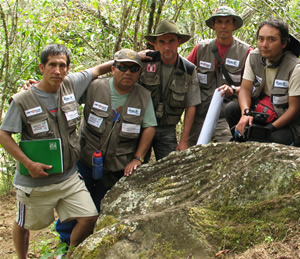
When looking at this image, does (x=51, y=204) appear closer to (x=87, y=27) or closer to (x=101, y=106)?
(x=101, y=106)

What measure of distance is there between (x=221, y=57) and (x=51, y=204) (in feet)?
9.45

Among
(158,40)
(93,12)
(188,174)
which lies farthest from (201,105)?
(93,12)

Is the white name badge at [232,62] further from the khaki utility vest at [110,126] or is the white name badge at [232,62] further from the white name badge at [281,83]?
the khaki utility vest at [110,126]

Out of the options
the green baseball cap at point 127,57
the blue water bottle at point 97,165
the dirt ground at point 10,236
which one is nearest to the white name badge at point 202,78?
the green baseball cap at point 127,57

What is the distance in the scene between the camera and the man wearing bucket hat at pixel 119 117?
4.00 meters

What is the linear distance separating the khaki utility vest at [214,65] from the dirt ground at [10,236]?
2.95 metres

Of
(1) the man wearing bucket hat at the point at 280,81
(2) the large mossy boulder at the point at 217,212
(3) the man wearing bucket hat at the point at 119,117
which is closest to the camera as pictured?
(2) the large mossy boulder at the point at 217,212

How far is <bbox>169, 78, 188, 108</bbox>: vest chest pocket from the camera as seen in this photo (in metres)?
4.44

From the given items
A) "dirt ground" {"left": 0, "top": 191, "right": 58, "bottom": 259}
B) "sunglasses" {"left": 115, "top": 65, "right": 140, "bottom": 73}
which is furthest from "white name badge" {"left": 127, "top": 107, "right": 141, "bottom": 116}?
"dirt ground" {"left": 0, "top": 191, "right": 58, "bottom": 259}

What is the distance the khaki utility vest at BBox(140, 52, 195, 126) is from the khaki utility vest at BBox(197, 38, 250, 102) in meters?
0.34

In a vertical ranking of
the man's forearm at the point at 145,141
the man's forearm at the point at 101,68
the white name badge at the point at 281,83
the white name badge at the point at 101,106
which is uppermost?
the man's forearm at the point at 101,68

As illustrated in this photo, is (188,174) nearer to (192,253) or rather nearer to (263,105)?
(192,253)

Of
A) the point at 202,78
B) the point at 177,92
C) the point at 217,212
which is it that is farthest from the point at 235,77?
the point at 217,212

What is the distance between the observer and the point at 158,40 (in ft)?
14.5
